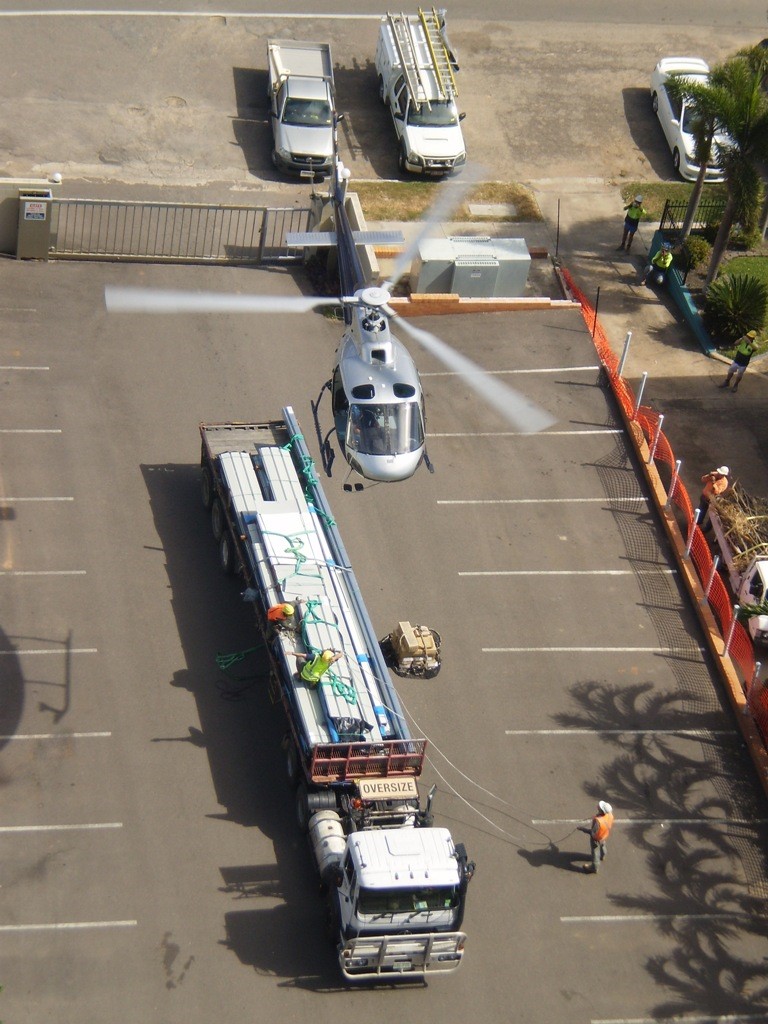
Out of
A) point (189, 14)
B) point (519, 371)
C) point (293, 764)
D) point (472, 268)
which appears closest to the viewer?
point (293, 764)

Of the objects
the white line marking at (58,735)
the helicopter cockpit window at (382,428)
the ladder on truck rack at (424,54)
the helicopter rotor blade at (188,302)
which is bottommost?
the white line marking at (58,735)

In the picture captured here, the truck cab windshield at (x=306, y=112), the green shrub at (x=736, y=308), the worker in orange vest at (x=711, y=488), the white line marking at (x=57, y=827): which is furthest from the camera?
the truck cab windshield at (x=306, y=112)

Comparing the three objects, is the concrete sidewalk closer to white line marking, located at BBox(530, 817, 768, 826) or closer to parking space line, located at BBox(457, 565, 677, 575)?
parking space line, located at BBox(457, 565, 677, 575)

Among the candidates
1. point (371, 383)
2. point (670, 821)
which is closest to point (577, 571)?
point (670, 821)

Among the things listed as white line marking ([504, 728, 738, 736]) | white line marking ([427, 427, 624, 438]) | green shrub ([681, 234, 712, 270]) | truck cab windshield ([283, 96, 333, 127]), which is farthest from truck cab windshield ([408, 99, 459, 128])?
white line marking ([504, 728, 738, 736])

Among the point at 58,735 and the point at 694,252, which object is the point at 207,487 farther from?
the point at 694,252

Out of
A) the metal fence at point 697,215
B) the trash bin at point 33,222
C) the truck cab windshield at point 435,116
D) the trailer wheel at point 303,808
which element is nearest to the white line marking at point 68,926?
the trailer wheel at point 303,808

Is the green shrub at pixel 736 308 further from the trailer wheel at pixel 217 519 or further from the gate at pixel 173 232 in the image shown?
the trailer wheel at pixel 217 519

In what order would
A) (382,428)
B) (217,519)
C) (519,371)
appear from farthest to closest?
1. (519,371)
2. (217,519)
3. (382,428)
